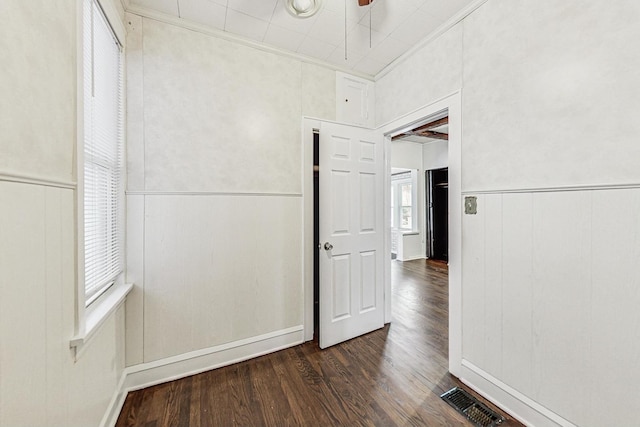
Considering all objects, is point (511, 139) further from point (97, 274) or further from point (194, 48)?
point (97, 274)

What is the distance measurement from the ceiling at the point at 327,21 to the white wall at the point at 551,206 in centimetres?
32

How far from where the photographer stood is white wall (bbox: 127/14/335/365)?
6.34ft

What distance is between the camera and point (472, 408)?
5.57ft

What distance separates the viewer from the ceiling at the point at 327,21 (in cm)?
188

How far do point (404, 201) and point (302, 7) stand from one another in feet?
18.5

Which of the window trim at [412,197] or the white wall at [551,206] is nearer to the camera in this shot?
the white wall at [551,206]

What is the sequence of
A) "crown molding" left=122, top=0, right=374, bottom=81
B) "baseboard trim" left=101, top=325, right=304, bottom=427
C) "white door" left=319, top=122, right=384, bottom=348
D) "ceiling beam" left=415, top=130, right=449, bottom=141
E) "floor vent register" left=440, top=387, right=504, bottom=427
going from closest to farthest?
"floor vent register" left=440, top=387, right=504, bottom=427, "baseboard trim" left=101, top=325, right=304, bottom=427, "crown molding" left=122, top=0, right=374, bottom=81, "white door" left=319, top=122, right=384, bottom=348, "ceiling beam" left=415, top=130, right=449, bottom=141

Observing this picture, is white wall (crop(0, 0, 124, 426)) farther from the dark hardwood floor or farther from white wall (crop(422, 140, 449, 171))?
white wall (crop(422, 140, 449, 171))

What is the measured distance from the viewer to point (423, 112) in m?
2.30

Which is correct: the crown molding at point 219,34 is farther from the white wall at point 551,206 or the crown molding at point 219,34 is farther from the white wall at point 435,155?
the white wall at point 435,155

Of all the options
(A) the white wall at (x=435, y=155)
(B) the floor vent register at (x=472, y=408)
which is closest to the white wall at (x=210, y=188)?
(B) the floor vent register at (x=472, y=408)

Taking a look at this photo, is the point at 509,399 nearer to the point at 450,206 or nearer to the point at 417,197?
the point at 450,206

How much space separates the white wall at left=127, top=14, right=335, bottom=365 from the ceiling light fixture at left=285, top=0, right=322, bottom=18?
1.82ft

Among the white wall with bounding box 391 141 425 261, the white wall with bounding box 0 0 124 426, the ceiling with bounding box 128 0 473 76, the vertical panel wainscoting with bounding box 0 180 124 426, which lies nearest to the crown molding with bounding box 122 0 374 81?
the ceiling with bounding box 128 0 473 76
